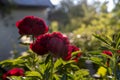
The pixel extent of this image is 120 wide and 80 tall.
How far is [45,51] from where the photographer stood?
249cm

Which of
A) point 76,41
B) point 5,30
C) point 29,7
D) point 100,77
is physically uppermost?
point 29,7

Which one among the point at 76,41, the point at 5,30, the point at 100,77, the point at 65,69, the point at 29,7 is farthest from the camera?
the point at 29,7

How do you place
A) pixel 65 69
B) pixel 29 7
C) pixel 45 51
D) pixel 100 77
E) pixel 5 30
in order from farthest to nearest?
pixel 29 7 < pixel 5 30 < pixel 100 77 < pixel 65 69 < pixel 45 51

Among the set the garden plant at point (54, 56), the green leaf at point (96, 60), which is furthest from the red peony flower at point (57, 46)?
the green leaf at point (96, 60)

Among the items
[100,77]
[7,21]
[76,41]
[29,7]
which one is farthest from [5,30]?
[100,77]

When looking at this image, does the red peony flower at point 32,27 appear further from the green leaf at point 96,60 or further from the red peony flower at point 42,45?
the green leaf at point 96,60

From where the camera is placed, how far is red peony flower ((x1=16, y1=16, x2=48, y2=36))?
9.14ft

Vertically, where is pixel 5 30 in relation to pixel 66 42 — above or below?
above

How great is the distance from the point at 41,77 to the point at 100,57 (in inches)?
19.5

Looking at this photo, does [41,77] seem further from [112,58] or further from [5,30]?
[5,30]

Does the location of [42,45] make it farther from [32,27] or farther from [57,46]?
[32,27]

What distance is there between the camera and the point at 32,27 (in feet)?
9.21

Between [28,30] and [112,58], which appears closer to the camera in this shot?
[112,58]

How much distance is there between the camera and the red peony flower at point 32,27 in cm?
279
